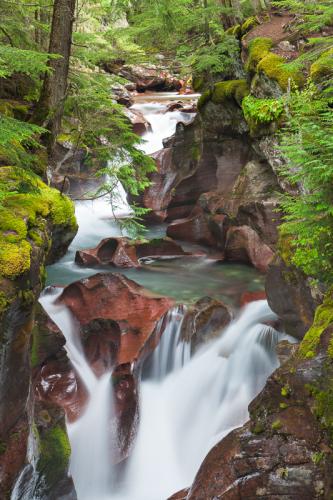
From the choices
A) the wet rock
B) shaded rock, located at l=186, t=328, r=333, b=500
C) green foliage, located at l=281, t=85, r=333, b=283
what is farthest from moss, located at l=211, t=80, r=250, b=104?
shaded rock, located at l=186, t=328, r=333, b=500

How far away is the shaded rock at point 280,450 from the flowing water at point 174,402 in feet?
8.61

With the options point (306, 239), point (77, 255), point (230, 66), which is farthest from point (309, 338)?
point (230, 66)

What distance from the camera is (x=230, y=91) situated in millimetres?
13359

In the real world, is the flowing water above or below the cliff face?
below

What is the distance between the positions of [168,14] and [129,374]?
28.1ft

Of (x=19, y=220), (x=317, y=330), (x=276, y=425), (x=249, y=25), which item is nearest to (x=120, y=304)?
(x=19, y=220)

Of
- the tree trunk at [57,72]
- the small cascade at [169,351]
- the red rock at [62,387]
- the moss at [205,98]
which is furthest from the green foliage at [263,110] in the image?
the red rock at [62,387]

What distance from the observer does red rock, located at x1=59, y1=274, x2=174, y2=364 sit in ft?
27.5

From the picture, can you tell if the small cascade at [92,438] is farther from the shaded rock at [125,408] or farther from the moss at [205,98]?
the moss at [205,98]

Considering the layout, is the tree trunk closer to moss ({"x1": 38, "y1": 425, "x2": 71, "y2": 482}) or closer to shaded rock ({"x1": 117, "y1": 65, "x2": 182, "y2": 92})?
moss ({"x1": 38, "y1": 425, "x2": 71, "y2": 482})

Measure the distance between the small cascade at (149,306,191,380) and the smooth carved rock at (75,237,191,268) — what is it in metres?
3.90

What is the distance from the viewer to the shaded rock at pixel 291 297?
714 centimetres

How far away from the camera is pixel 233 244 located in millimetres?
12602

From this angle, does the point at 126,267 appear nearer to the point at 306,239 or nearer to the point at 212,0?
the point at 306,239
